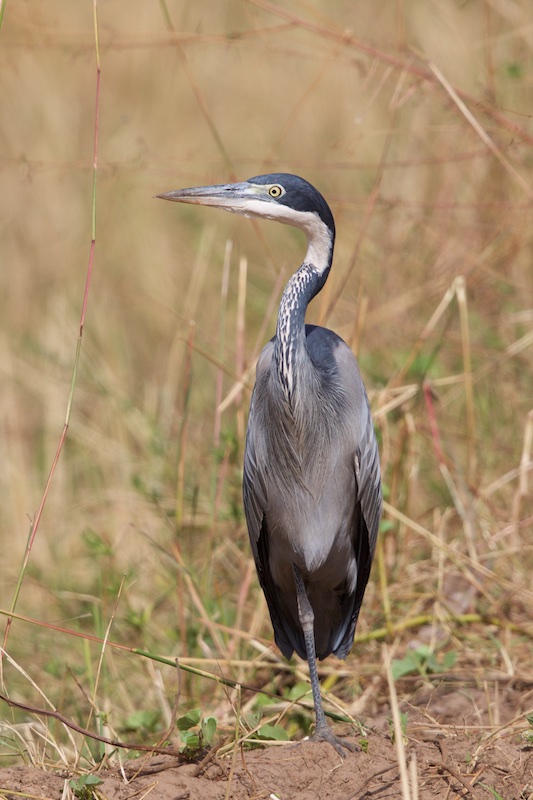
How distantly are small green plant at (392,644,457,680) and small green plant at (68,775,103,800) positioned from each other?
1598 mm

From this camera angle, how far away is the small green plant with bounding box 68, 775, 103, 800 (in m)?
2.76

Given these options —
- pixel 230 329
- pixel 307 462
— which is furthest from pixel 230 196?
pixel 230 329

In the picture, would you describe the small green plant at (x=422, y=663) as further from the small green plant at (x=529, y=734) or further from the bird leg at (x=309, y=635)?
the small green plant at (x=529, y=734)

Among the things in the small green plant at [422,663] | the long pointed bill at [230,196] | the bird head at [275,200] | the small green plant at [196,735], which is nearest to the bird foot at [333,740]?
the small green plant at [196,735]

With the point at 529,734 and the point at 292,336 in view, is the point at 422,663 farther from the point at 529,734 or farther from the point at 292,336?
the point at 292,336

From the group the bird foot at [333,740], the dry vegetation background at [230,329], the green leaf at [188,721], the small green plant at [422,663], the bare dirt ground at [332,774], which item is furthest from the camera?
the dry vegetation background at [230,329]

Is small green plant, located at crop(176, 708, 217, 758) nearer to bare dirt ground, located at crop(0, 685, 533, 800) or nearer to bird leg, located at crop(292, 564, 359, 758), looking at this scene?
bare dirt ground, located at crop(0, 685, 533, 800)

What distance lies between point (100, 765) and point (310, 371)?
1.38 metres

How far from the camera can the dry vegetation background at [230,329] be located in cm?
439

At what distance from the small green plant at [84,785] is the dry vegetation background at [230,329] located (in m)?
0.34

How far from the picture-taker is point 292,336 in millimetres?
3309

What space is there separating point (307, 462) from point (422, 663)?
1089 millimetres

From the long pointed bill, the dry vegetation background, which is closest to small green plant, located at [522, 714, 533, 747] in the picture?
the dry vegetation background

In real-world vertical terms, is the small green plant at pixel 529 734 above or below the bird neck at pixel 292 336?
below
